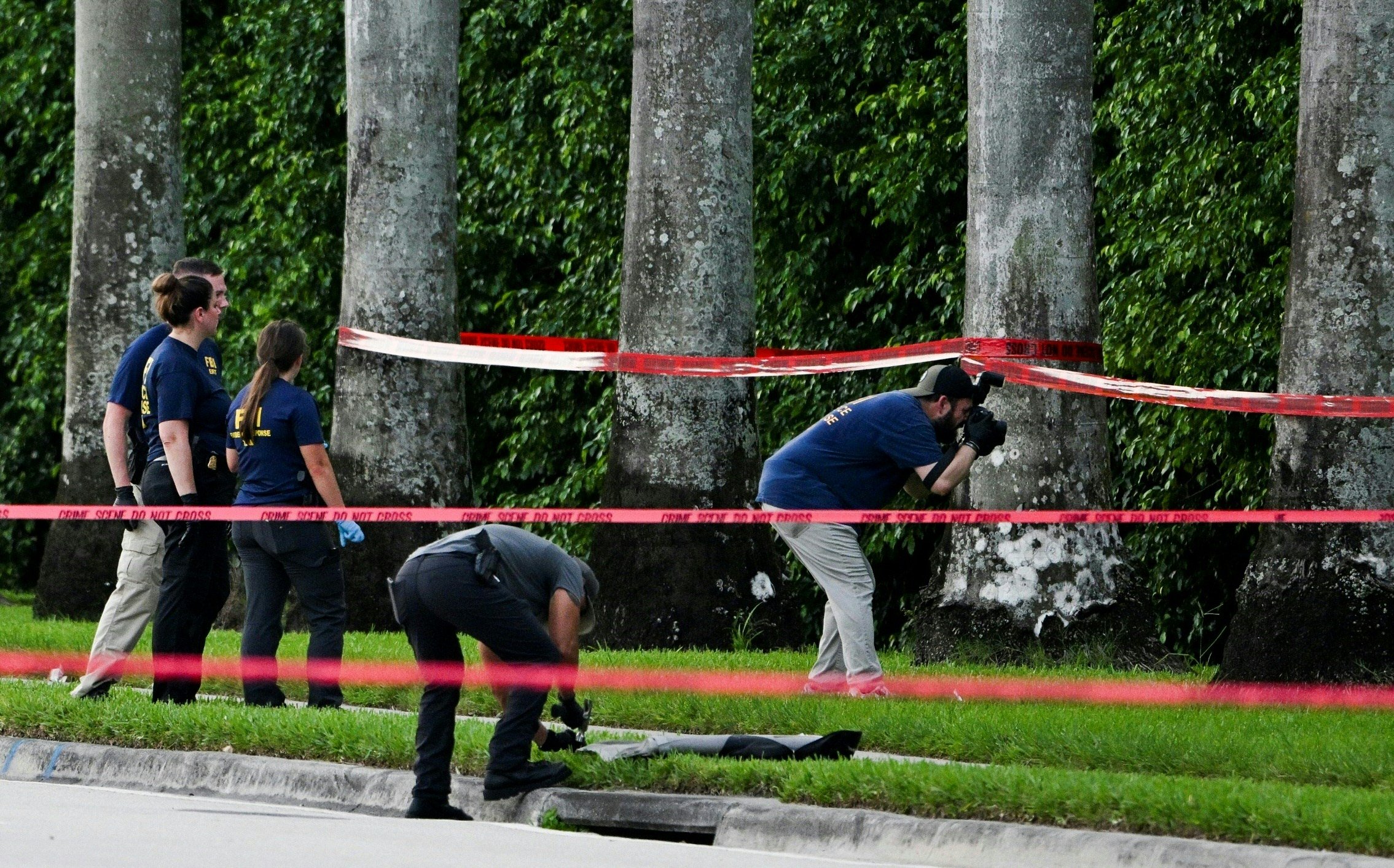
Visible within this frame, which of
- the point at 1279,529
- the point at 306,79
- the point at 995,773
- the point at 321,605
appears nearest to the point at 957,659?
the point at 1279,529

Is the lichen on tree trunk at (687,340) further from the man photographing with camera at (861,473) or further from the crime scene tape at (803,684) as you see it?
the man photographing with camera at (861,473)

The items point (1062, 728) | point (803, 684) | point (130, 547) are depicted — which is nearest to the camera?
point (1062, 728)

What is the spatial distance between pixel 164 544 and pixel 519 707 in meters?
3.12

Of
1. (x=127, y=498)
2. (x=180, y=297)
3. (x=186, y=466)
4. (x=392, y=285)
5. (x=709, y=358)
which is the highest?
(x=392, y=285)

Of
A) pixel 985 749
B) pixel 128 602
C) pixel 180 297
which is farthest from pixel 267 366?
pixel 985 749

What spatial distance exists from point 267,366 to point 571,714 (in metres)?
2.60

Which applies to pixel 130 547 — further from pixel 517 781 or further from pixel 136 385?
pixel 517 781

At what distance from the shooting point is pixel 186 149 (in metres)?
23.8

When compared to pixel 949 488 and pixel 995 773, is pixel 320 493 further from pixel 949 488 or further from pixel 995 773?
pixel 995 773

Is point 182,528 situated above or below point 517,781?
above

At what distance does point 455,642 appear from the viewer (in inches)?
305

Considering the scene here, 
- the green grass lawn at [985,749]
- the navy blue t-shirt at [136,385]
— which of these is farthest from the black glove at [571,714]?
the navy blue t-shirt at [136,385]

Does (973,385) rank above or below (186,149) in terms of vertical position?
below

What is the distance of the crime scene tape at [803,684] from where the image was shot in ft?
32.6
